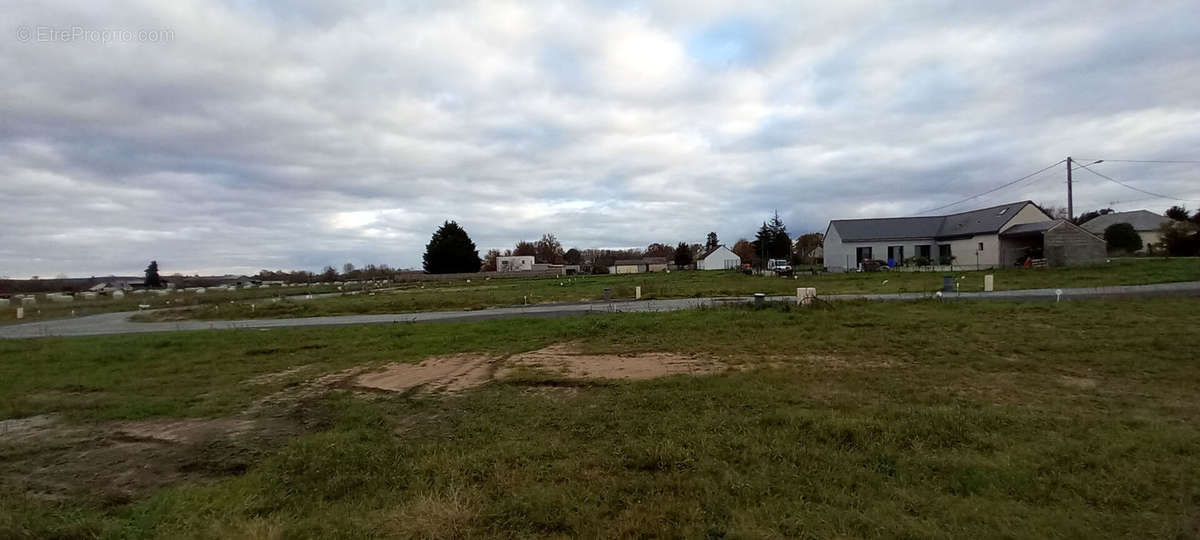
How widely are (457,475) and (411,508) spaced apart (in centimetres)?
70

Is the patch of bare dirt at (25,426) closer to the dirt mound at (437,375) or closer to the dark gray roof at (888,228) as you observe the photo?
the dirt mound at (437,375)

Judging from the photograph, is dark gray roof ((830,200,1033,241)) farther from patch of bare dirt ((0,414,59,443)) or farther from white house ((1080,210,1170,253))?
patch of bare dirt ((0,414,59,443))

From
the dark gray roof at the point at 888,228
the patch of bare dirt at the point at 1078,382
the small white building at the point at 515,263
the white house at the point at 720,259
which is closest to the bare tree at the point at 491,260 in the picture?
the small white building at the point at 515,263

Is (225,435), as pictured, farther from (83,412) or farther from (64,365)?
(64,365)

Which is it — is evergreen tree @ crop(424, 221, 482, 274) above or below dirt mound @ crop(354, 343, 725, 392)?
above

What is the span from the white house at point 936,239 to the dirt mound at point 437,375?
4287 centimetres

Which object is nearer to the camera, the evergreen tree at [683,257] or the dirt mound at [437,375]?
the dirt mound at [437,375]

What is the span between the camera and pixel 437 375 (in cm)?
1043

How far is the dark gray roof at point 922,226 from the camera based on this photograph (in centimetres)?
4453

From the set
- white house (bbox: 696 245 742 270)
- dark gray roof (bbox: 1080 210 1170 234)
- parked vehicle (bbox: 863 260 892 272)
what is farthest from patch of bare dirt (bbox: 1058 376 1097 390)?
white house (bbox: 696 245 742 270)

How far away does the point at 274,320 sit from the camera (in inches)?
984

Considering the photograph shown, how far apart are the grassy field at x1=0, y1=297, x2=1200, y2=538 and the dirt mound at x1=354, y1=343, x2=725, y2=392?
24.1 inches

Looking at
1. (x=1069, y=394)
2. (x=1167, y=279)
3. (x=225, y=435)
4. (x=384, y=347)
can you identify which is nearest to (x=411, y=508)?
(x=225, y=435)

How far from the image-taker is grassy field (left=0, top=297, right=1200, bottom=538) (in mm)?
3998
